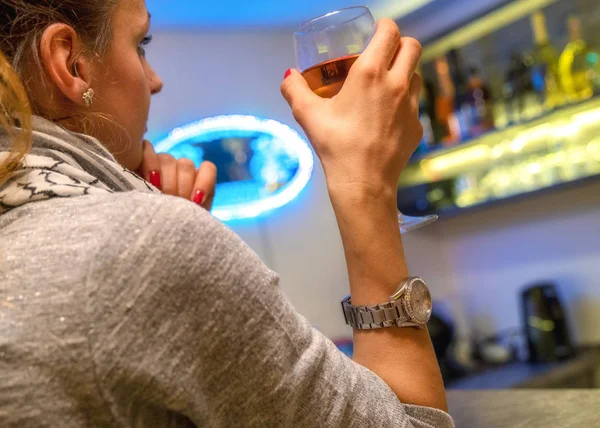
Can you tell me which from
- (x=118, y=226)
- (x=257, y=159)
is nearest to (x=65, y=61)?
(x=118, y=226)

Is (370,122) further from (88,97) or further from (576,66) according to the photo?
(576,66)

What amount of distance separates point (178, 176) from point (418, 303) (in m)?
0.54

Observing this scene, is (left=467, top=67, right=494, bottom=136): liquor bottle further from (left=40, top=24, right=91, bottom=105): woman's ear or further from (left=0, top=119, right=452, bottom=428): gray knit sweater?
(left=0, top=119, right=452, bottom=428): gray knit sweater

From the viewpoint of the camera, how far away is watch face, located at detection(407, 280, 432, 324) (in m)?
0.68

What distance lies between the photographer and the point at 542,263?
2834mm

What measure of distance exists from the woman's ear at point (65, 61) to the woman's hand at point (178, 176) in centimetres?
29

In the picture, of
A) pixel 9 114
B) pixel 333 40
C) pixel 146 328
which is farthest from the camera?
pixel 333 40

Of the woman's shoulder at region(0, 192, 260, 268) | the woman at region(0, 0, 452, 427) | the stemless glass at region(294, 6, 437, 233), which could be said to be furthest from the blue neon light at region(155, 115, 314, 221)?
the woman's shoulder at region(0, 192, 260, 268)

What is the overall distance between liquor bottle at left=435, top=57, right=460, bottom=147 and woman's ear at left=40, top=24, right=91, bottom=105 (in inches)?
93.8

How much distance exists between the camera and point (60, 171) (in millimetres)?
602

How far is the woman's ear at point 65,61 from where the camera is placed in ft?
2.38

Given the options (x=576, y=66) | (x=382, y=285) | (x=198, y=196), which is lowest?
(x=382, y=285)

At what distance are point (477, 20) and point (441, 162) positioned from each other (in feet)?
2.36

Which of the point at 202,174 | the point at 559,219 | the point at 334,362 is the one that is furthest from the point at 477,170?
the point at 334,362
